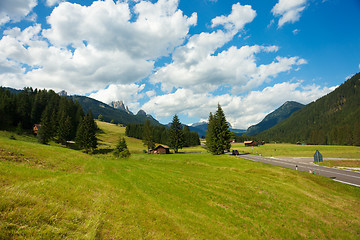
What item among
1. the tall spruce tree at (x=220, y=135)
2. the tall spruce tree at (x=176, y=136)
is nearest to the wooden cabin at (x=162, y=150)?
the tall spruce tree at (x=176, y=136)

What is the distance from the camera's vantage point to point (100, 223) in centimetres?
746

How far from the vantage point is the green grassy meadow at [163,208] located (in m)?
6.32

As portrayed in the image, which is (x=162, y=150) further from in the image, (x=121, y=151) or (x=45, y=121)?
(x=45, y=121)

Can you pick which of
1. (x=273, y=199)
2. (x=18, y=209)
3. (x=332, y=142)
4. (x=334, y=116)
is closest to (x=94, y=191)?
(x=18, y=209)

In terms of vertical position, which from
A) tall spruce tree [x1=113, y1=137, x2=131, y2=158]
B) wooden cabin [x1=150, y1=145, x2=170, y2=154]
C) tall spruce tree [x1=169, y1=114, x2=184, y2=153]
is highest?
tall spruce tree [x1=169, y1=114, x2=184, y2=153]

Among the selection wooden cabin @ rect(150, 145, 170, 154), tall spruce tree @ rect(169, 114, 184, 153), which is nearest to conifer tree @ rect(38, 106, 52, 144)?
wooden cabin @ rect(150, 145, 170, 154)

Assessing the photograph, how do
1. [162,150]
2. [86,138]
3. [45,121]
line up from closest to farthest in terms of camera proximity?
[86,138], [45,121], [162,150]

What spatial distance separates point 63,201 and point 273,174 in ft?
87.1

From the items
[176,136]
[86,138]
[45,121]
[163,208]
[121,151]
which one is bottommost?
[121,151]

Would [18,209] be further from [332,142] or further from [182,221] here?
[332,142]

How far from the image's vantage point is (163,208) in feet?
36.4

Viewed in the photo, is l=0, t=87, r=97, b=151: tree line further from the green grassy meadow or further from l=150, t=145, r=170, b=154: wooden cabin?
the green grassy meadow

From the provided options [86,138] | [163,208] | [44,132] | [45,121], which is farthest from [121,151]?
[45,121]

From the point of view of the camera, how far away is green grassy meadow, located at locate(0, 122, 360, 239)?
6.32m
